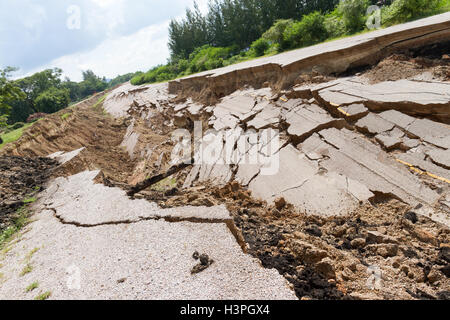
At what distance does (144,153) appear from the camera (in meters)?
8.76

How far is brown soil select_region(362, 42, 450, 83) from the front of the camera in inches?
163

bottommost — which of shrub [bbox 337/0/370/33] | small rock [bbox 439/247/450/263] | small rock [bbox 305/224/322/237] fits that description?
small rock [bbox 439/247/450/263]

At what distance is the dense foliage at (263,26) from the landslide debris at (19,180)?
12532 millimetres

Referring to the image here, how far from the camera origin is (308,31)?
11492 mm

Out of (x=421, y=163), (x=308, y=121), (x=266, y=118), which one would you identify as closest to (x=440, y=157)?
(x=421, y=163)

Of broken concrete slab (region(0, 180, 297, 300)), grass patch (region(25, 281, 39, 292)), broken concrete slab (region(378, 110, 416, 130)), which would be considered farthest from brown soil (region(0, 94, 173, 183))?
broken concrete slab (region(378, 110, 416, 130))

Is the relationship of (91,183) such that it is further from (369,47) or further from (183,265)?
(369,47)

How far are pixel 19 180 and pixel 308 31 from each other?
43.9 ft

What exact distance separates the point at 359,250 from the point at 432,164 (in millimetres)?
1710

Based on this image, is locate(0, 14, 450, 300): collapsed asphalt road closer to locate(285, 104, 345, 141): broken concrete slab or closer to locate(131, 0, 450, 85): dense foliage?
locate(285, 104, 345, 141): broken concrete slab

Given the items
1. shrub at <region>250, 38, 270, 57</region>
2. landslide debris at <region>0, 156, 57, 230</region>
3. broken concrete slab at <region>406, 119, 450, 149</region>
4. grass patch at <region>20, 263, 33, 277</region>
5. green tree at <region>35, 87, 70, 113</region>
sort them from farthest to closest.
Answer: green tree at <region>35, 87, 70, 113</region>
shrub at <region>250, 38, 270, 57</region>
landslide debris at <region>0, 156, 57, 230</region>
broken concrete slab at <region>406, 119, 450, 149</region>
grass patch at <region>20, 263, 33, 277</region>
